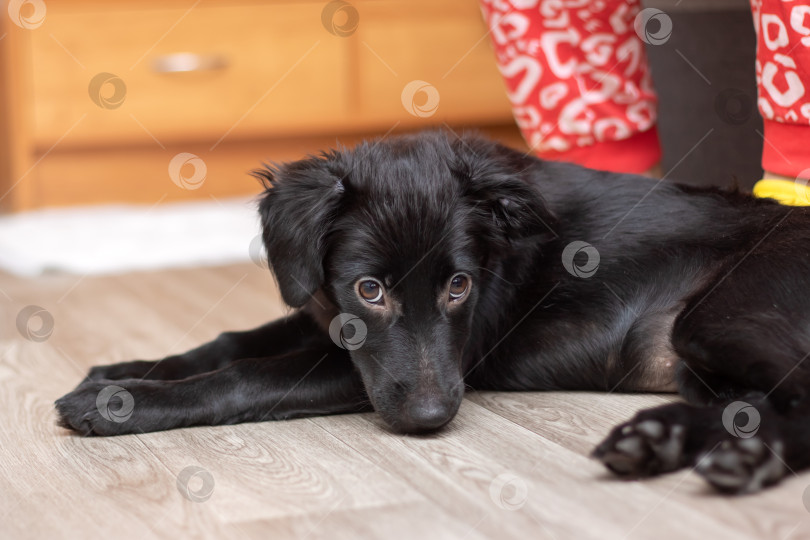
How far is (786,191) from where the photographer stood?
2.44 m

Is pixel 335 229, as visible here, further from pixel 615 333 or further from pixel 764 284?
pixel 764 284

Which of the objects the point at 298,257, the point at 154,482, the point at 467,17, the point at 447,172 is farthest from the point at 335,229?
the point at 467,17

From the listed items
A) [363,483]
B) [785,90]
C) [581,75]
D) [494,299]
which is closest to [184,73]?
[581,75]

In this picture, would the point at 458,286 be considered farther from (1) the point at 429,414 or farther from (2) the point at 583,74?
(2) the point at 583,74

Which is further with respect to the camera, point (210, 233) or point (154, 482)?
point (210, 233)

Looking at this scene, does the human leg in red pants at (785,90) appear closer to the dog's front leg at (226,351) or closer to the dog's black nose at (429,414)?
the dog's black nose at (429,414)

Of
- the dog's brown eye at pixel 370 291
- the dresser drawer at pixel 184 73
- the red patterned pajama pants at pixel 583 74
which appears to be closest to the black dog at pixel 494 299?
the dog's brown eye at pixel 370 291

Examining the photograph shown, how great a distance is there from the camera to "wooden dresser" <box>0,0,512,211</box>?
16.6 feet

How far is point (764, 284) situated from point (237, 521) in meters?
1.08

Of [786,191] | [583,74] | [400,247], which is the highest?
[400,247]

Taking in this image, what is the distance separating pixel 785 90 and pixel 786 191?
24 cm

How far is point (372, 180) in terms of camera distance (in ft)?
6.81

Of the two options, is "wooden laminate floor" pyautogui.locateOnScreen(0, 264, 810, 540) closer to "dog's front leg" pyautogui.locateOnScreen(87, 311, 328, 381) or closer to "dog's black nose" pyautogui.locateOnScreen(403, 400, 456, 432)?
"dog's black nose" pyautogui.locateOnScreen(403, 400, 456, 432)

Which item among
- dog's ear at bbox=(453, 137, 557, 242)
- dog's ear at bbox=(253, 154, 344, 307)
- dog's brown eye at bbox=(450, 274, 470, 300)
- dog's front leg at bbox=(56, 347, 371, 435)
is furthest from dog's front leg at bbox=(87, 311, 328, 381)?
dog's ear at bbox=(453, 137, 557, 242)
